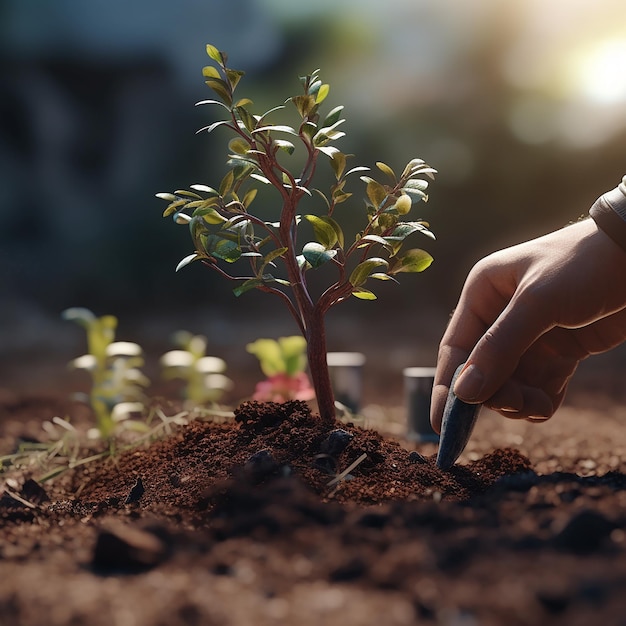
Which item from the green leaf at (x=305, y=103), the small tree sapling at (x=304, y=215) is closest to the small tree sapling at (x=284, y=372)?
the small tree sapling at (x=304, y=215)

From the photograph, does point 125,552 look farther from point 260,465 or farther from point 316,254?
point 316,254

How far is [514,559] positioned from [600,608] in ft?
0.48

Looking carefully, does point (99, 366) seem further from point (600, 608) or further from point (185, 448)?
point (600, 608)

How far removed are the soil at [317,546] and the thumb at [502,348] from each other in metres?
0.23

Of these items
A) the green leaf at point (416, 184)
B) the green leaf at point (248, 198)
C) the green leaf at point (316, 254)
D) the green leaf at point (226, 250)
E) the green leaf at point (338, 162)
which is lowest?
the green leaf at point (316, 254)

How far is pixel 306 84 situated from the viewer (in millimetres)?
1780

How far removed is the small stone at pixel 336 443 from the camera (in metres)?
1.68

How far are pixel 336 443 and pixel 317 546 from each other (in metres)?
0.69

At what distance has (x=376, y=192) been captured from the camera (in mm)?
1822

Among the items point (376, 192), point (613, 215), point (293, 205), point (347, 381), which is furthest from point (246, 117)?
point (347, 381)

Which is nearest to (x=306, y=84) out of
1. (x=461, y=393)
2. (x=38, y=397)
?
(x=461, y=393)

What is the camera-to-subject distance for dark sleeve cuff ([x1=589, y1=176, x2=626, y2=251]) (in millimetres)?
1701

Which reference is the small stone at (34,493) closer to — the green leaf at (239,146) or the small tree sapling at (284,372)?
the small tree sapling at (284,372)

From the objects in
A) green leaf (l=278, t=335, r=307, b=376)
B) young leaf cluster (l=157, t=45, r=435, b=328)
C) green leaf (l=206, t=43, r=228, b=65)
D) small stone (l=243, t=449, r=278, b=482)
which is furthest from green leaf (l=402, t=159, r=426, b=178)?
green leaf (l=278, t=335, r=307, b=376)
